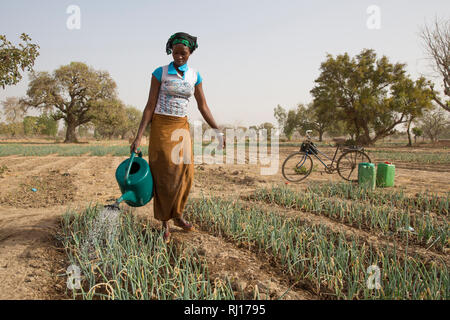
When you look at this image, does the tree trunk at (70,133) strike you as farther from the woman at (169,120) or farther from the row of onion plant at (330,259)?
the woman at (169,120)

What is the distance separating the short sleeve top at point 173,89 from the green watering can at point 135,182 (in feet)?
1.74

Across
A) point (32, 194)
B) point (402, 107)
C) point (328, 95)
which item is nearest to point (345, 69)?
point (328, 95)

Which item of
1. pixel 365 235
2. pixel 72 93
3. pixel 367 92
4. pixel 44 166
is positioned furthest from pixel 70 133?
pixel 365 235

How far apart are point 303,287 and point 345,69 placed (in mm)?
23786

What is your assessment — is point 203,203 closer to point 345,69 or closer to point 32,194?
point 32,194

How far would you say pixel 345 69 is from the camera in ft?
73.1

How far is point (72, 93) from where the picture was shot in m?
28.5

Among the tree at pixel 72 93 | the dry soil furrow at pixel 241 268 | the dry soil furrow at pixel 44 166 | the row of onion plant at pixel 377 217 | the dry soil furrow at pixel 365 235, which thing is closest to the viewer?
the dry soil furrow at pixel 241 268

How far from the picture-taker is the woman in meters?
2.44

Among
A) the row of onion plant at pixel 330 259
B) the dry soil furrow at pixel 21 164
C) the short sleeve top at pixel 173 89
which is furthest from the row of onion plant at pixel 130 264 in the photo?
the dry soil furrow at pixel 21 164

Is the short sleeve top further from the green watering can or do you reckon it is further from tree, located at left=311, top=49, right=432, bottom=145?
tree, located at left=311, top=49, right=432, bottom=145

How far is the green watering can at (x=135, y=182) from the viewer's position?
2203 millimetres

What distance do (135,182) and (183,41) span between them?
50.4 inches

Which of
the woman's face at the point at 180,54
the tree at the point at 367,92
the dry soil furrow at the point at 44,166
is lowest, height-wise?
the dry soil furrow at the point at 44,166
